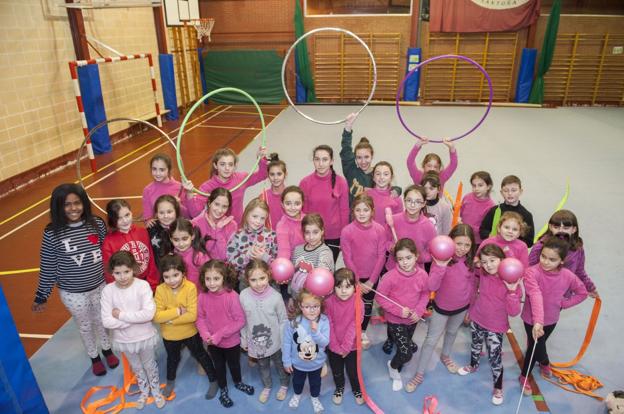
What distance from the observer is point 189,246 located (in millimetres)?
3303

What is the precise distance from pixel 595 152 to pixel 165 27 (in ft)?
37.9

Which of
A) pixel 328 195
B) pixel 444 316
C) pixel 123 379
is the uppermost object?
pixel 328 195

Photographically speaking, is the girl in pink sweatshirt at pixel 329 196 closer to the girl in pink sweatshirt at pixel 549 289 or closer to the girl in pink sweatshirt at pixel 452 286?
the girl in pink sweatshirt at pixel 452 286

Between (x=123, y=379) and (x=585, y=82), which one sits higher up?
(x=585, y=82)

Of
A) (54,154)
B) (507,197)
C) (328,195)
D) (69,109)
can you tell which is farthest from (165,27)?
(507,197)

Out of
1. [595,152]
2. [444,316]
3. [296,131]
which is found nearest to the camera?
[444,316]

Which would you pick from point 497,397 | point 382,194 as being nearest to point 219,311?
point 382,194

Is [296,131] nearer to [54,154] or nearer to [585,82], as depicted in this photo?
[54,154]

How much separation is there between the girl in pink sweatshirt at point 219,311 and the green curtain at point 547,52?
547 inches

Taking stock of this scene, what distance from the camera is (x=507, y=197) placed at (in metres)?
3.85

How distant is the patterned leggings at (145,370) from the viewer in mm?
3076

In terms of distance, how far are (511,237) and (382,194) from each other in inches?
45.0

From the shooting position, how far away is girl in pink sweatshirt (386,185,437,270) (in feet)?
11.1

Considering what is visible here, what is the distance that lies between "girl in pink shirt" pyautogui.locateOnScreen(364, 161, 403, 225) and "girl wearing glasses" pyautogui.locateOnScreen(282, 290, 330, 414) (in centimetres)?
129
